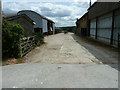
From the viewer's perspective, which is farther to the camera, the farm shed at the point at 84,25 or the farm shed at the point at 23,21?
the farm shed at the point at 84,25

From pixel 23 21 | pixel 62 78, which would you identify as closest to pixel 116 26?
pixel 62 78

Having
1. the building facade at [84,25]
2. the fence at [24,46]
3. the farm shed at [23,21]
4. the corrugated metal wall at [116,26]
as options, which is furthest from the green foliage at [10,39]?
the building facade at [84,25]

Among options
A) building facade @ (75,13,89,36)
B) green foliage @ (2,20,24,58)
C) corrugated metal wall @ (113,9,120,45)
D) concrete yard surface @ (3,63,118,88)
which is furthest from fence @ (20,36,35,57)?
building facade @ (75,13,89,36)

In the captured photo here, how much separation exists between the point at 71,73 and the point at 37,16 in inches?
985

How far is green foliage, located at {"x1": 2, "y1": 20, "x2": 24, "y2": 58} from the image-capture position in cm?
679

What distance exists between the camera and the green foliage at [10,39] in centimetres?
679

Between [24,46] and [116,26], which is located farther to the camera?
[116,26]

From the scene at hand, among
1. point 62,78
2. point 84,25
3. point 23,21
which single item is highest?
point 84,25

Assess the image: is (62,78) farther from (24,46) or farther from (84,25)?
(84,25)

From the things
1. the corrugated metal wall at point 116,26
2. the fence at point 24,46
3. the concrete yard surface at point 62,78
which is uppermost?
the corrugated metal wall at point 116,26

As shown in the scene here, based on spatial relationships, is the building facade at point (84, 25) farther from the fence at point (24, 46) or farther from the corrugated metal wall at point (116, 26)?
the fence at point (24, 46)

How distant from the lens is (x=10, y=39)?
6891 mm

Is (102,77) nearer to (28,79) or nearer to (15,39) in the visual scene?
(28,79)

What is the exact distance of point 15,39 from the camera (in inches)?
275
